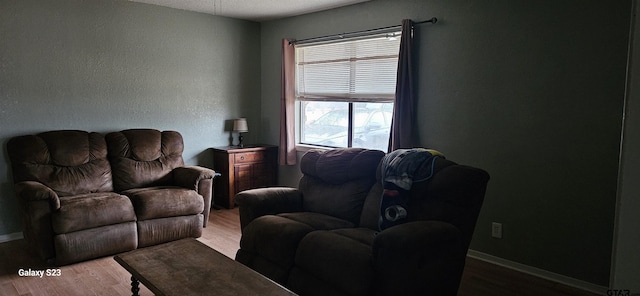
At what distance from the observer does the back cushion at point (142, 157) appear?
4113 millimetres

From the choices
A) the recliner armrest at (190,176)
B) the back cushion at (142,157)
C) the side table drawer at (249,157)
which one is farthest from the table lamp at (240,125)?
the recliner armrest at (190,176)

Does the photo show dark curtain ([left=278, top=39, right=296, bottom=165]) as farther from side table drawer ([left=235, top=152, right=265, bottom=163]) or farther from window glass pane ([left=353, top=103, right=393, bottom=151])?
window glass pane ([left=353, top=103, right=393, bottom=151])

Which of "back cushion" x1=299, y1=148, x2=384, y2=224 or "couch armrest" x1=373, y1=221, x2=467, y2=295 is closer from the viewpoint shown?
"couch armrest" x1=373, y1=221, x2=467, y2=295

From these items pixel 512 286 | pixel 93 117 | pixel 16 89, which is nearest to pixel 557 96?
pixel 512 286

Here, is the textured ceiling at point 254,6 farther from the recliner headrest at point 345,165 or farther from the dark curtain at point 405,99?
the recliner headrest at point 345,165

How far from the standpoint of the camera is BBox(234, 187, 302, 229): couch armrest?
308cm

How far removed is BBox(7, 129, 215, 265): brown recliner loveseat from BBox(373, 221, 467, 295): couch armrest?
7.60 feet

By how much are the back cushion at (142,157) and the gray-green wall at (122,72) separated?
271 mm

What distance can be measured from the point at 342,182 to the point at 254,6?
237 centimetres

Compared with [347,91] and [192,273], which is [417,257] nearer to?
[192,273]

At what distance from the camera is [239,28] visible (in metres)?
5.31

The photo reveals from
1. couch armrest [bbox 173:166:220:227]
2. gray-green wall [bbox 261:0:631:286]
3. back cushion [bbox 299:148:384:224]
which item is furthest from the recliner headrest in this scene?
couch armrest [bbox 173:166:220:227]

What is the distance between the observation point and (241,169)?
5047 millimetres

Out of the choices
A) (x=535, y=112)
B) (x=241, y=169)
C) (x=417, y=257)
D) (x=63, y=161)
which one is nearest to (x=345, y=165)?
(x=417, y=257)
